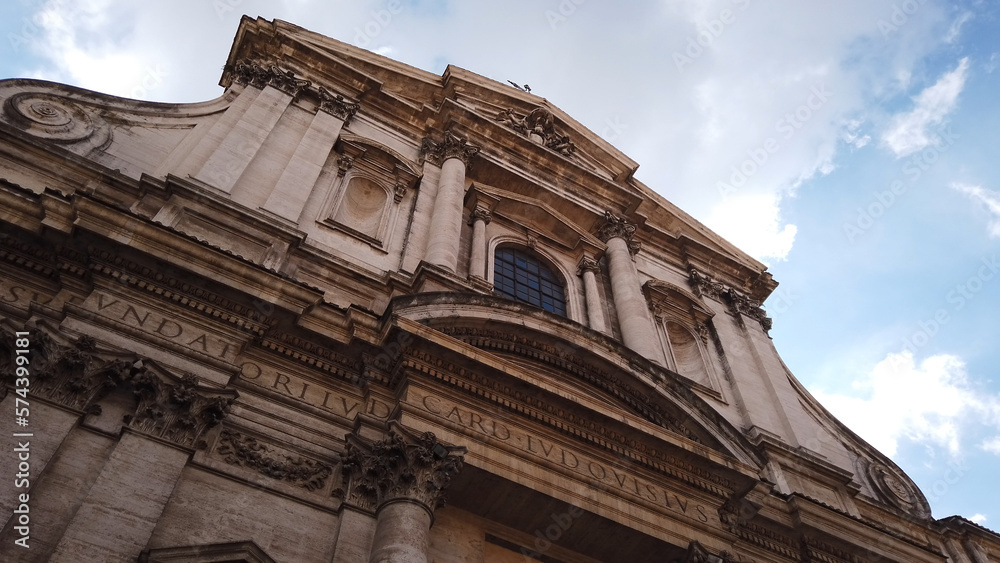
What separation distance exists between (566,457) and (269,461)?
3.94m

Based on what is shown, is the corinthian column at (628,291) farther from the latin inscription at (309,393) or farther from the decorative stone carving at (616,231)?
the latin inscription at (309,393)

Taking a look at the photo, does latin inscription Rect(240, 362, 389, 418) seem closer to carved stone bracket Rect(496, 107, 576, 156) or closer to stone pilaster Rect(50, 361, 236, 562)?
stone pilaster Rect(50, 361, 236, 562)

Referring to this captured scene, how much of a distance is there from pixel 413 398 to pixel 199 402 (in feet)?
8.38

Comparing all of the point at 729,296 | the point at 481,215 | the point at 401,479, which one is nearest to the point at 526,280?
the point at 481,215

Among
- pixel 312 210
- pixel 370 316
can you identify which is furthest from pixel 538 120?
pixel 370 316

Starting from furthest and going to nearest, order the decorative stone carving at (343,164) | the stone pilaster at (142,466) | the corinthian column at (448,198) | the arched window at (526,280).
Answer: the arched window at (526,280) < the decorative stone carving at (343,164) < the corinthian column at (448,198) < the stone pilaster at (142,466)

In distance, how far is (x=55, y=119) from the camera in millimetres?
12203

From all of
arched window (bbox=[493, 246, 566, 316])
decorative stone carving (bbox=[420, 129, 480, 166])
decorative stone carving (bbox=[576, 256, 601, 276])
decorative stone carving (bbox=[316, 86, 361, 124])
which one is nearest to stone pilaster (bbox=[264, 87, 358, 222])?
decorative stone carving (bbox=[316, 86, 361, 124])

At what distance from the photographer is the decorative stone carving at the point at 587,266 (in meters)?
17.3

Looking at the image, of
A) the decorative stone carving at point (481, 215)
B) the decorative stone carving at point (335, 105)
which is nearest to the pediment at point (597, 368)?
the decorative stone carving at point (481, 215)

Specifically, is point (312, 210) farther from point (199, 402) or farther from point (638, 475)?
point (638, 475)

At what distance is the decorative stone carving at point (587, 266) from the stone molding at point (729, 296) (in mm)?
3047

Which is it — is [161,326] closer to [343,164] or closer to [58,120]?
[58,120]

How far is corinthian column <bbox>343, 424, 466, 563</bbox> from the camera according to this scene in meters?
8.38
